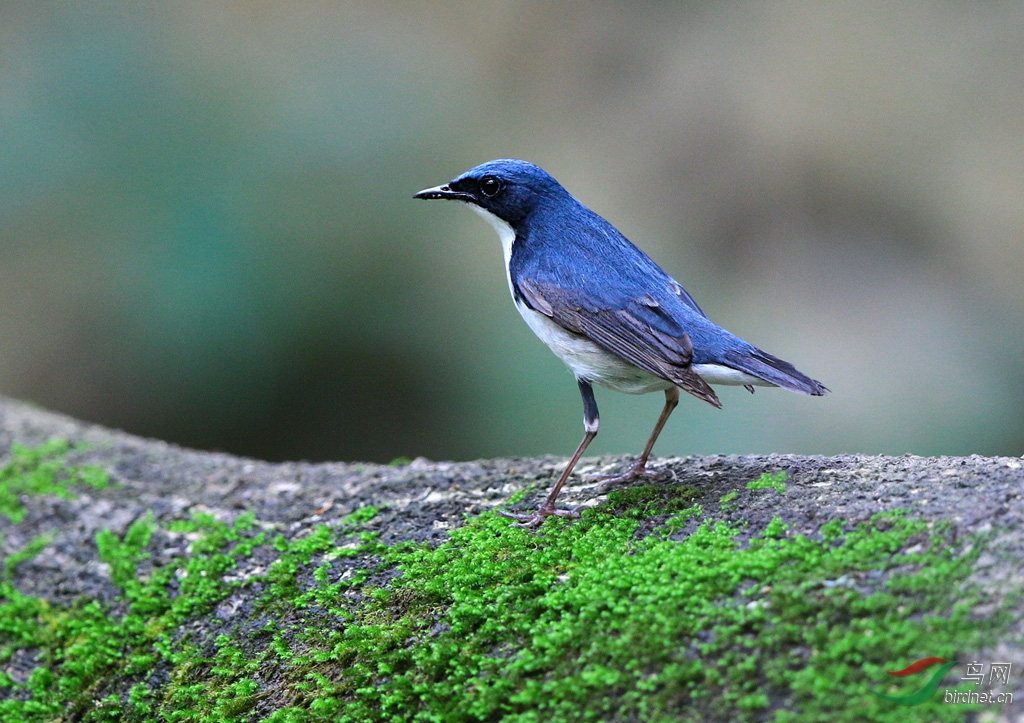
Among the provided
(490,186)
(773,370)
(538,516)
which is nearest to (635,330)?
(773,370)

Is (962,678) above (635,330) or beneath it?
beneath

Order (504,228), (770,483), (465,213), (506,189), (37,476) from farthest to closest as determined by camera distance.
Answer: (465,213) → (37,476) → (504,228) → (506,189) → (770,483)

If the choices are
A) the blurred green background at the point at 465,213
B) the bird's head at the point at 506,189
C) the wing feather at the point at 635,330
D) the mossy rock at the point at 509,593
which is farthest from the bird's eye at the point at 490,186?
the blurred green background at the point at 465,213

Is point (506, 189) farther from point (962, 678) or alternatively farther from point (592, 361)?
point (962, 678)

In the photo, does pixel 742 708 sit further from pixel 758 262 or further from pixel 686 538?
pixel 758 262

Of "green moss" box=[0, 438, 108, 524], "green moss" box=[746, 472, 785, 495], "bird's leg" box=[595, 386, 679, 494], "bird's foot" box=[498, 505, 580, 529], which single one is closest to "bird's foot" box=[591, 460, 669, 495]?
"bird's leg" box=[595, 386, 679, 494]

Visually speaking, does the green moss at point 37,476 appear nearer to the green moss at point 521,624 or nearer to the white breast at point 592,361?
the green moss at point 521,624

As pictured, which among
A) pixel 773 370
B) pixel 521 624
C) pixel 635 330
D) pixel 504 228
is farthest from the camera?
pixel 504 228
